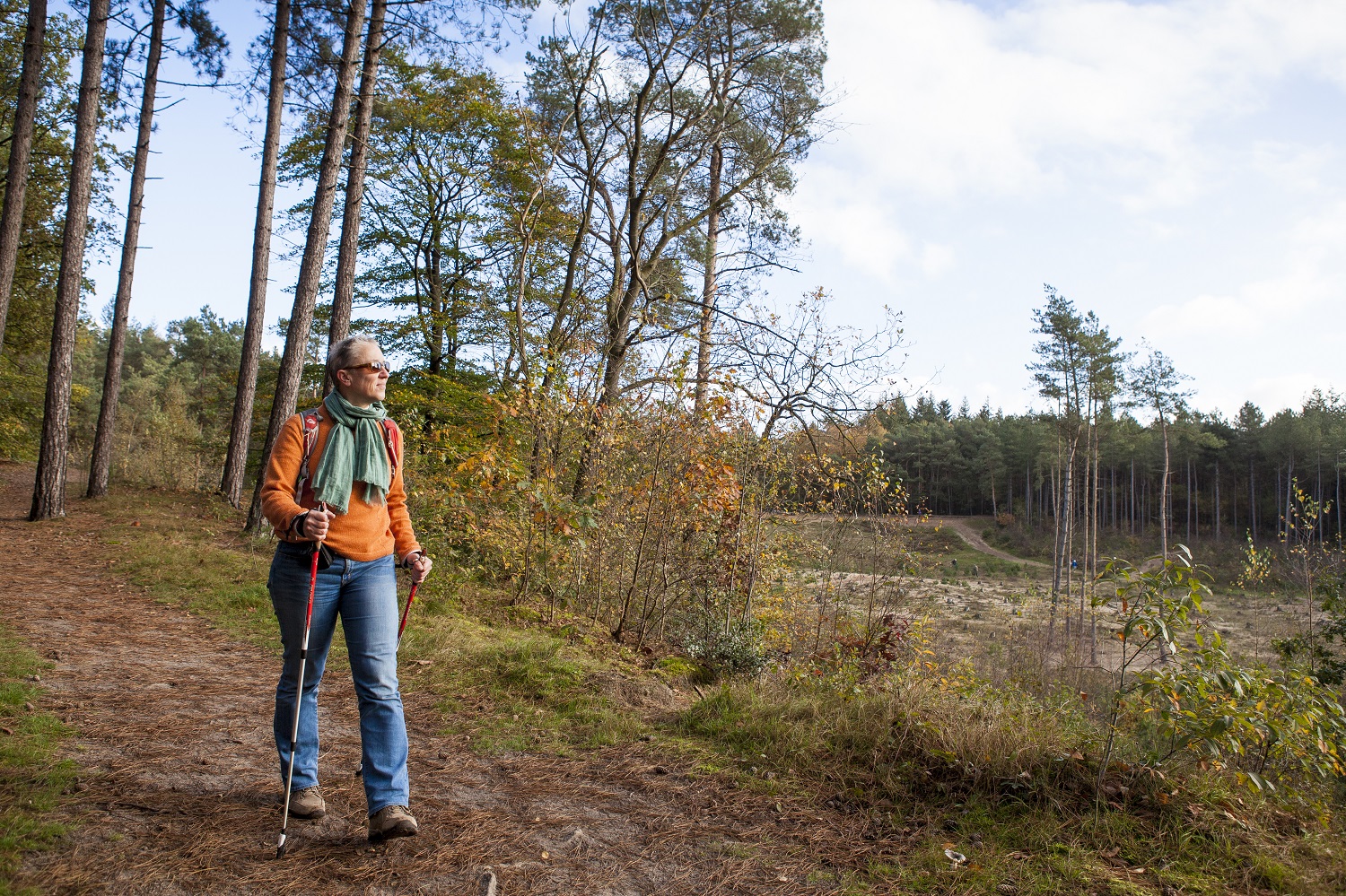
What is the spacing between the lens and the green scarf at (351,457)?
A: 2.70 metres

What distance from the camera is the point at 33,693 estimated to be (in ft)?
13.2

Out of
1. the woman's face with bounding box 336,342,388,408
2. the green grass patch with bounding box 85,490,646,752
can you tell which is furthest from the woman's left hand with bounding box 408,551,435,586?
the green grass patch with bounding box 85,490,646,752

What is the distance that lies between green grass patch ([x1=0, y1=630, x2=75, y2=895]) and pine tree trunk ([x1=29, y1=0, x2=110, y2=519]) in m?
8.79

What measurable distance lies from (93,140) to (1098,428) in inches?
1318

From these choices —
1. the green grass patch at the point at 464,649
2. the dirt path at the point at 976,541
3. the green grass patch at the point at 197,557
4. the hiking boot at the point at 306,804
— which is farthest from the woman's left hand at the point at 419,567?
the dirt path at the point at 976,541

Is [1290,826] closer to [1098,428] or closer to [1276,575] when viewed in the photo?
[1098,428]

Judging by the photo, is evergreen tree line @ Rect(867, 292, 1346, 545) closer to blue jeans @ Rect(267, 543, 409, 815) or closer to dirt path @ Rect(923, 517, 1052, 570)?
dirt path @ Rect(923, 517, 1052, 570)

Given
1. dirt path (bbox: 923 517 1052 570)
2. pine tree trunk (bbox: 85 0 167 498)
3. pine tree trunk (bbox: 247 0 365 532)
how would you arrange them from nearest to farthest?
pine tree trunk (bbox: 247 0 365 532), pine tree trunk (bbox: 85 0 167 498), dirt path (bbox: 923 517 1052 570)

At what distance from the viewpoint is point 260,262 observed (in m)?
12.4

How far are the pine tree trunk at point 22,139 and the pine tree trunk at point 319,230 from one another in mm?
4892

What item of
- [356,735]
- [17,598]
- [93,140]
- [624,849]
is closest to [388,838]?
[624,849]

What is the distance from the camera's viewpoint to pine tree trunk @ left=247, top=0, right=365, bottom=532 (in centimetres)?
995

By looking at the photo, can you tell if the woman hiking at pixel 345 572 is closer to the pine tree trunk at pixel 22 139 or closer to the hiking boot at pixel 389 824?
the hiking boot at pixel 389 824

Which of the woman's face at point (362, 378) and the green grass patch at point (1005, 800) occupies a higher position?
the woman's face at point (362, 378)
